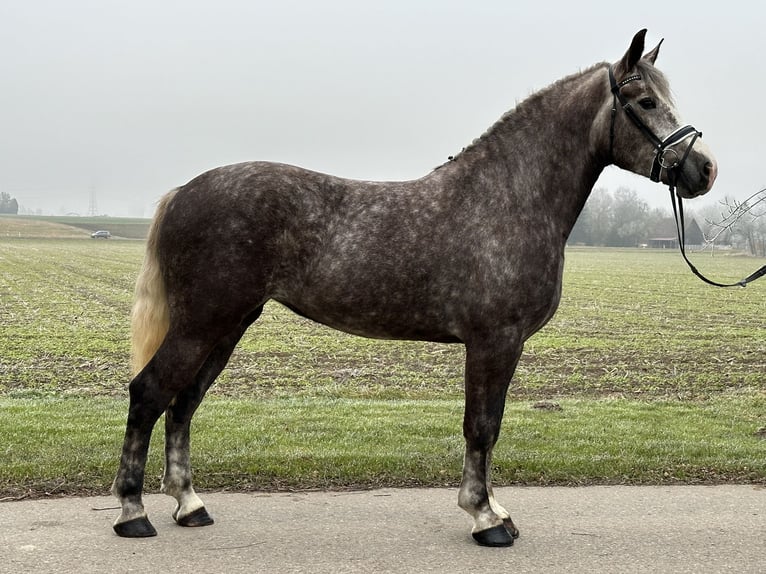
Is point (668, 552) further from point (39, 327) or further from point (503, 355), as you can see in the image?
point (39, 327)

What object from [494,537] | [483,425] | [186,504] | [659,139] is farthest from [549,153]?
[186,504]

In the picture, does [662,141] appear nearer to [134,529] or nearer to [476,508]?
[476,508]

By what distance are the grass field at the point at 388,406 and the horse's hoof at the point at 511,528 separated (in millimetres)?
1118

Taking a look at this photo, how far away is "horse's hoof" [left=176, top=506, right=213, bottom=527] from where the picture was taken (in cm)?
472

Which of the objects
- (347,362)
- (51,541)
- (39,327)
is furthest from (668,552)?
(39,327)

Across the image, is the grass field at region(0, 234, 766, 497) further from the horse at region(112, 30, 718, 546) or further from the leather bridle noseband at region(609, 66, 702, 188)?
the leather bridle noseband at region(609, 66, 702, 188)

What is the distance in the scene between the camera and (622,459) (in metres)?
6.28

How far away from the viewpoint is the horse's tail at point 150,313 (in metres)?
4.77

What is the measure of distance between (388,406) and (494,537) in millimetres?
4526

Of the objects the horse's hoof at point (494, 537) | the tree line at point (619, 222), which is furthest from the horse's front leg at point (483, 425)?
the tree line at point (619, 222)

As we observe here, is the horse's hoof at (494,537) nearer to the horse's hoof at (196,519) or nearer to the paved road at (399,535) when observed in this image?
the paved road at (399,535)

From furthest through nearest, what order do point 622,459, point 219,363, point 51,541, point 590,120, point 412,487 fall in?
1. point 622,459
2. point 412,487
3. point 219,363
4. point 590,120
5. point 51,541

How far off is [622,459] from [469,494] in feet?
7.39

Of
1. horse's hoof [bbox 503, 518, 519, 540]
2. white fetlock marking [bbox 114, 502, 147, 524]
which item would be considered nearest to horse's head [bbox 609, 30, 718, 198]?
horse's hoof [bbox 503, 518, 519, 540]
